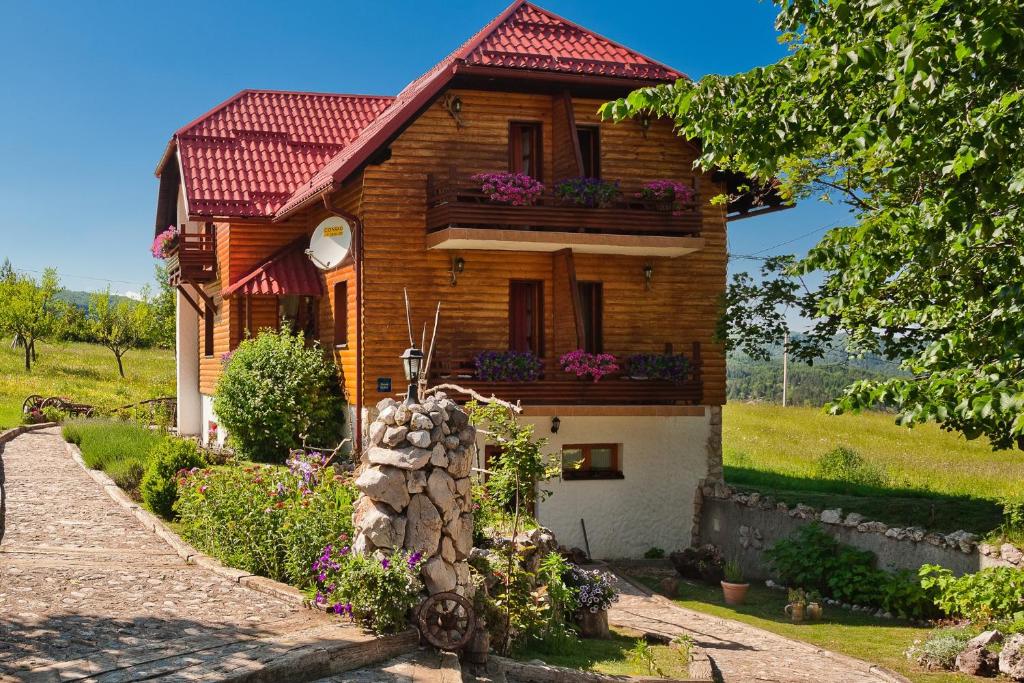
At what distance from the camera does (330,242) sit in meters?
19.1

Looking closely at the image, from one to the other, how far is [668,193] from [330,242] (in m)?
6.16

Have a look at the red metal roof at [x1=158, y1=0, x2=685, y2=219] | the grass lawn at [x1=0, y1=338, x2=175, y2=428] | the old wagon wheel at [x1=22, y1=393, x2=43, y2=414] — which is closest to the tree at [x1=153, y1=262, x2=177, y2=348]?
the grass lawn at [x1=0, y1=338, x2=175, y2=428]

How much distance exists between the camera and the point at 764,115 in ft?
33.4

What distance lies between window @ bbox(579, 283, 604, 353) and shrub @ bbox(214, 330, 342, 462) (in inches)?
190

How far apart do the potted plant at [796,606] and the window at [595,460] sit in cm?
492

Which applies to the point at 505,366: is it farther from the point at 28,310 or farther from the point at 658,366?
the point at 28,310

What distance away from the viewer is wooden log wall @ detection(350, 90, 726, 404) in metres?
18.7

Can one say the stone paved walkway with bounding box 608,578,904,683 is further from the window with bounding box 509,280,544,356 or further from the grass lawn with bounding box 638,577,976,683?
the window with bounding box 509,280,544,356

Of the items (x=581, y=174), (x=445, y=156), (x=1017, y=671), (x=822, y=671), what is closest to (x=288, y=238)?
(x=445, y=156)

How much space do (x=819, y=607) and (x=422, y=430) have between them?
7951mm

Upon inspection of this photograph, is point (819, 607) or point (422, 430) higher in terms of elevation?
point (422, 430)

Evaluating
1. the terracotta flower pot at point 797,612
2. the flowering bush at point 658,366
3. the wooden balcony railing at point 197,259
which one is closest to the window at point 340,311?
the wooden balcony railing at point 197,259

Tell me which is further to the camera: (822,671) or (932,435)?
(932,435)

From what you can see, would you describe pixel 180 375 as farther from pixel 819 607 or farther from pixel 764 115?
pixel 764 115
